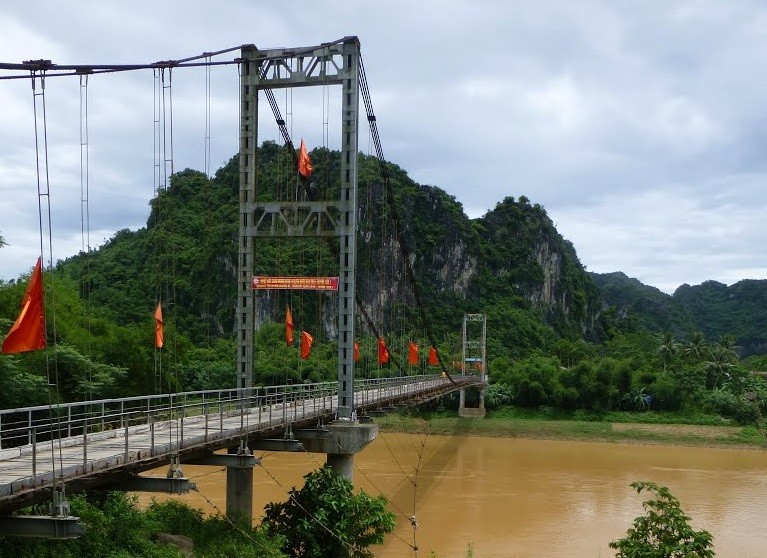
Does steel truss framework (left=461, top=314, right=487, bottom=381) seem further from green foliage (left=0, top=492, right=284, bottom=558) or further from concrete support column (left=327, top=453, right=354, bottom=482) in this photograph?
green foliage (left=0, top=492, right=284, bottom=558)

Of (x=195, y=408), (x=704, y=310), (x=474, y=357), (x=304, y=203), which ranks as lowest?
(x=474, y=357)

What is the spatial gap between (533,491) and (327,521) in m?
13.6

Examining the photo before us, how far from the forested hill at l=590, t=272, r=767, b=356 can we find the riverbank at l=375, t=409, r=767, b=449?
60.1 meters

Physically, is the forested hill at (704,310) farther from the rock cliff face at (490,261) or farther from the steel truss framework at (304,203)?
the steel truss framework at (304,203)

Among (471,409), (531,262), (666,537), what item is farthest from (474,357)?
(666,537)

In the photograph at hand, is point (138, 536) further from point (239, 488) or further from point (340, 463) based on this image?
point (340, 463)

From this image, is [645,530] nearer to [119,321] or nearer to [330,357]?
[330,357]

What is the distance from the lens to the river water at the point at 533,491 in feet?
59.4

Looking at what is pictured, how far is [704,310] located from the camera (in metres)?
129

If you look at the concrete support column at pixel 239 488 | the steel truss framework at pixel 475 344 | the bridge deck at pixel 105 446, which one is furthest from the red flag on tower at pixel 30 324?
the steel truss framework at pixel 475 344

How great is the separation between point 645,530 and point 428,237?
75.6 m

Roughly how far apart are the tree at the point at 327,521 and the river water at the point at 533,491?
1.61m

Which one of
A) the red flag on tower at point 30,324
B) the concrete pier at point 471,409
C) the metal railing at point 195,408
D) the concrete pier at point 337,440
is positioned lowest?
the concrete pier at point 471,409

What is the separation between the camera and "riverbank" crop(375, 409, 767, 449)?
40.2 m
